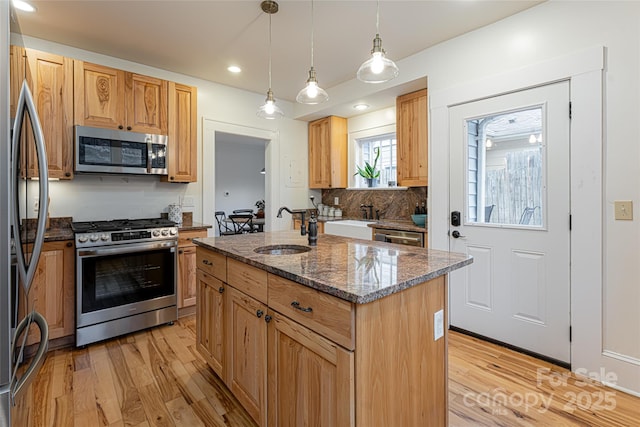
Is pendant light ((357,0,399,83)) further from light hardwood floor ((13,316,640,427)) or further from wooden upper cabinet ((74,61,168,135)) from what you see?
wooden upper cabinet ((74,61,168,135))

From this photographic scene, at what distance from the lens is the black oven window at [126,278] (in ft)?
8.32

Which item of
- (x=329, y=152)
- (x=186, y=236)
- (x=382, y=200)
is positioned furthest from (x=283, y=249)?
(x=329, y=152)

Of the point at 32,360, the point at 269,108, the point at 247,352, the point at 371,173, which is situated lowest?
the point at 247,352

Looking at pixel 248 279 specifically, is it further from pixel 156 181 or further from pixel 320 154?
pixel 320 154

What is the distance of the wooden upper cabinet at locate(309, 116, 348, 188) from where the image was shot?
14.9 ft

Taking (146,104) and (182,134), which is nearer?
(146,104)

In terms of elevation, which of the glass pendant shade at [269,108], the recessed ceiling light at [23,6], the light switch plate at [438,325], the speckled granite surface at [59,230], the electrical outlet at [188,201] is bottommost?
the light switch plate at [438,325]

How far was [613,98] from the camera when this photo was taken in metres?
1.96

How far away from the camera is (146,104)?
10.2 feet

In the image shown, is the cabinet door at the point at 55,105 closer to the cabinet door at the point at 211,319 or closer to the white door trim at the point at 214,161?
the white door trim at the point at 214,161

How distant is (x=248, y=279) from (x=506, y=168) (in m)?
2.21

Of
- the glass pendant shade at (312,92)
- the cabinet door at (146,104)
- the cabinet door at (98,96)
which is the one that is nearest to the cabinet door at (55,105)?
the cabinet door at (98,96)

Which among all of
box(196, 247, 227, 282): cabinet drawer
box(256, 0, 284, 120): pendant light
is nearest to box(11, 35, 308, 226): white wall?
box(196, 247, 227, 282): cabinet drawer

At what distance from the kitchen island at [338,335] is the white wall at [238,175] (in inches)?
274
